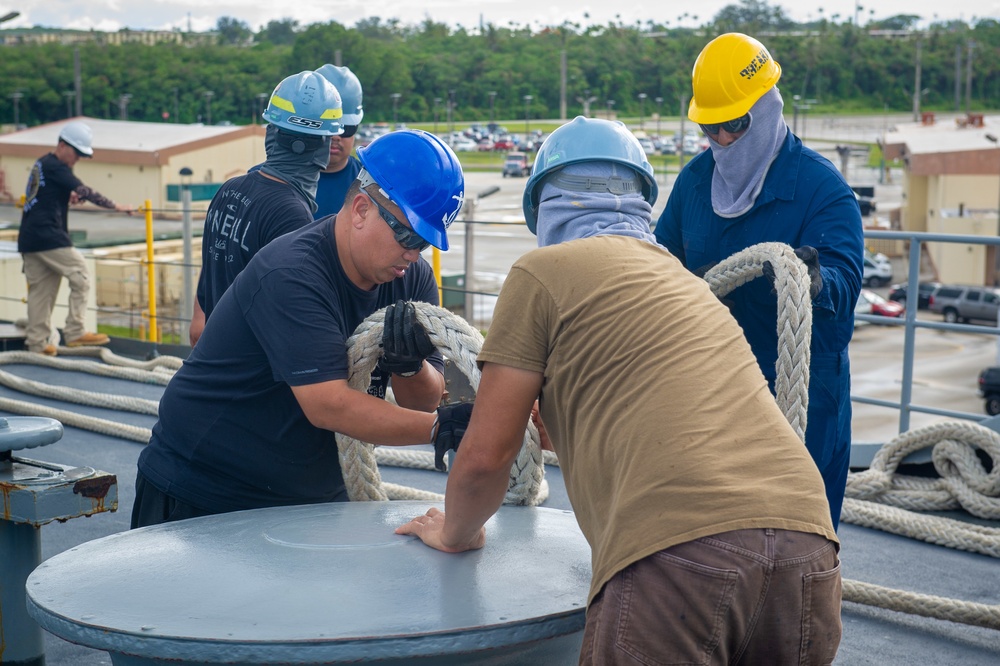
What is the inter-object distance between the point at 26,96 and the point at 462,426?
73.6 meters

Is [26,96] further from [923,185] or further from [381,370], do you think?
[381,370]

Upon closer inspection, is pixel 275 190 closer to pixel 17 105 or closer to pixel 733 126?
pixel 733 126

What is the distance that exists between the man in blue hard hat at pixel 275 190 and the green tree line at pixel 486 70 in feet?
208

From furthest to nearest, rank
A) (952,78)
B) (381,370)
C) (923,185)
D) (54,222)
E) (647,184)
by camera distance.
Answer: (952,78), (923,185), (54,222), (381,370), (647,184)

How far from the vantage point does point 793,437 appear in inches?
68.5

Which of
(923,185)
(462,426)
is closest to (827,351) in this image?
(462,426)

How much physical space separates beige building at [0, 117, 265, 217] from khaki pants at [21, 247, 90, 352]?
27862 millimetres

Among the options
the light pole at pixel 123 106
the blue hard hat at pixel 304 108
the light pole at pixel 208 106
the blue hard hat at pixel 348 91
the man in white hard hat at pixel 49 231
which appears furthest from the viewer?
the light pole at pixel 208 106

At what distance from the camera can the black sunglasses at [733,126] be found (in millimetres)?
2838

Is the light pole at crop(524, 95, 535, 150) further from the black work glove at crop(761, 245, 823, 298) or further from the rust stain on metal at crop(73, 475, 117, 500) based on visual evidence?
the rust stain on metal at crop(73, 475, 117, 500)

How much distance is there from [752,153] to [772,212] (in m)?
0.17

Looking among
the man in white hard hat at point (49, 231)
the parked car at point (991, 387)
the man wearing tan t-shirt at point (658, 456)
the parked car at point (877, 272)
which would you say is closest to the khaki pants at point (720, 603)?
the man wearing tan t-shirt at point (658, 456)

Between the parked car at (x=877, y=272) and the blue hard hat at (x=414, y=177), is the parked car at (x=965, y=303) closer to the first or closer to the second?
the parked car at (x=877, y=272)

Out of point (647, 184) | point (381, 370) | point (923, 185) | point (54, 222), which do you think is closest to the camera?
point (647, 184)
